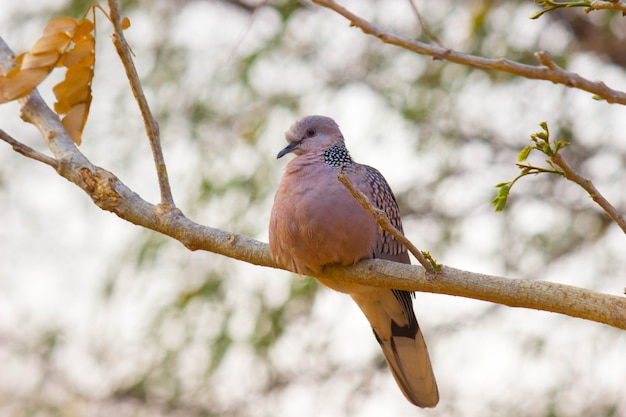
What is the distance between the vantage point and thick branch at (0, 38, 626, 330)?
2459 mm

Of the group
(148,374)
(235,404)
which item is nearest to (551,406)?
(235,404)

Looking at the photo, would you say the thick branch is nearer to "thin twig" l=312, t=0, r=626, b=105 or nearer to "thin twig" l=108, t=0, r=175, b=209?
"thin twig" l=108, t=0, r=175, b=209

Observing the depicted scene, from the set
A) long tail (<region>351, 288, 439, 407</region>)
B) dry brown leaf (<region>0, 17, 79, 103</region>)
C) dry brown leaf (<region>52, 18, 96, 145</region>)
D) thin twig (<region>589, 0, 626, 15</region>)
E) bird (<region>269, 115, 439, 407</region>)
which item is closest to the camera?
thin twig (<region>589, 0, 626, 15</region>)

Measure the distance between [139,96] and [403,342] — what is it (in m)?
1.86

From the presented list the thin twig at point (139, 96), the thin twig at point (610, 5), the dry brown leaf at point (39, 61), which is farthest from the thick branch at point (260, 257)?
the thin twig at point (610, 5)

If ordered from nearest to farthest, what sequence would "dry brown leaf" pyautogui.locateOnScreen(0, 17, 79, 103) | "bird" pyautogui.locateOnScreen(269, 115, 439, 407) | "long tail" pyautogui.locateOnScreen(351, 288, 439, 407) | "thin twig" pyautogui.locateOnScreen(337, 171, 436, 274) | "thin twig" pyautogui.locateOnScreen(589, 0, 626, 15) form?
"thin twig" pyautogui.locateOnScreen(589, 0, 626, 15)
"thin twig" pyautogui.locateOnScreen(337, 171, 436, 274)
"dry brown leaf" pyautogui.locateOnScreen(0, 17, 79, 103)
"bird" pyautogui.locateOnScreen(269, 115, 439, 407)
"long tail" pyautogui.locateOnScreen(351, 288, 439, 407)

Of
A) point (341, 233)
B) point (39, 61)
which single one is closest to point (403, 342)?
point (341, 233)

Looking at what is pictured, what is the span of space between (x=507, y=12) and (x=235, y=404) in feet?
10.7

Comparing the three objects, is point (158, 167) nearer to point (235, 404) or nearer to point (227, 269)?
point (227, 269)

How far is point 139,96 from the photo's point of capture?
284cm

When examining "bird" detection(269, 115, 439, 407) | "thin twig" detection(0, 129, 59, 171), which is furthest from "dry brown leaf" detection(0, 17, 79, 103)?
"bird" detection(269, 115, 439, 407)

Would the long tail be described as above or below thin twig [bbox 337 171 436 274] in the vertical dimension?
above

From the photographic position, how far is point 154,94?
245 inches

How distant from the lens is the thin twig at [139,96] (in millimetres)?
2656
